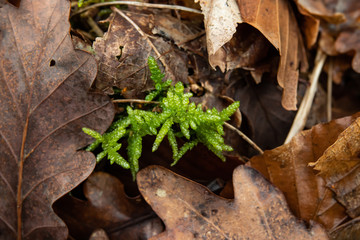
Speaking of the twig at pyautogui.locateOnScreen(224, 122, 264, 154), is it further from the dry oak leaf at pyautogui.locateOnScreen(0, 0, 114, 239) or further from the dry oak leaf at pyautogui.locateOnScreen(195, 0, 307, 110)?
the dry oak leaf at pyautogui.locateOnScreen(0, 0, 114, 239)

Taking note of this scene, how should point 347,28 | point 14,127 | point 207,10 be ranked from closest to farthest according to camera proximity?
point 14,127 < point 207,10 < point 347,28

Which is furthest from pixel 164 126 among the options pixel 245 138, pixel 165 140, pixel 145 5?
pixel 145 5

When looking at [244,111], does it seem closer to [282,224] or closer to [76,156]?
[282,224]

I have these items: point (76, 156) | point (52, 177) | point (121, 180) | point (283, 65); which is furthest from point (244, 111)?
point (52, 177)

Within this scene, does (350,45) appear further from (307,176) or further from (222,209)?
(222,209)

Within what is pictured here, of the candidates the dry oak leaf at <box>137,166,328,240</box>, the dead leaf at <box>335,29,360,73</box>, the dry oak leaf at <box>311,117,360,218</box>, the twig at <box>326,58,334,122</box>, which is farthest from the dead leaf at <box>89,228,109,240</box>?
the dead leaf at <box>335,29,360,73</box>

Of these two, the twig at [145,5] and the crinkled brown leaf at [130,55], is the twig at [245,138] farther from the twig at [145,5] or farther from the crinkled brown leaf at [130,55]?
the twig at [145,5]

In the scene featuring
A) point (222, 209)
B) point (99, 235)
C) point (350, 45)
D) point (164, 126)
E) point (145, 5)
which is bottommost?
point (99, 235)
